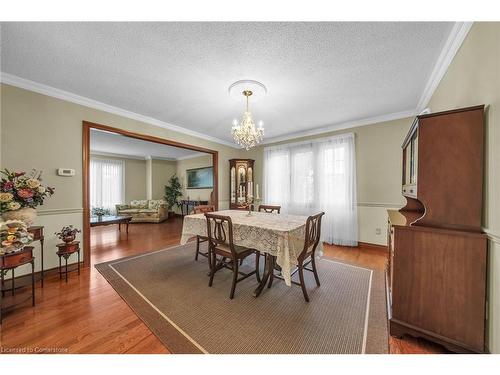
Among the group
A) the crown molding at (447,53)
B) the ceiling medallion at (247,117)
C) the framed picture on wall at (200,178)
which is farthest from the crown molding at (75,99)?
the crown molding at (447,53)

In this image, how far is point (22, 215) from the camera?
6.22ft

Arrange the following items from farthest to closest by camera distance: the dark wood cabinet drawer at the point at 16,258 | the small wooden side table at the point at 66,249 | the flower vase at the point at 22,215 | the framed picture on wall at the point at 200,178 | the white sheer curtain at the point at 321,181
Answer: the framed picture on wall at the point at 200,178, the white sheer curtain at the point at 321,181, the small wooden side table at the point at 66,249, the flower vase at the point at 22,215, the dark wood cabinet drawer at the point at 16,258

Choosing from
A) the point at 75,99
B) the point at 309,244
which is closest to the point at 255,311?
the point at 309,244

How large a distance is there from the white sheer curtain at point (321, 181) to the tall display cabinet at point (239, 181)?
565 mm

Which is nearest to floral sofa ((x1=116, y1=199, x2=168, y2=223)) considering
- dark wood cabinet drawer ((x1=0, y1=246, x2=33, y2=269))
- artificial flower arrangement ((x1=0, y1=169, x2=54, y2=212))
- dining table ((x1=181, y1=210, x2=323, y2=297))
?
artificial flower arrangement ((x1=0, y1=169, x2=54, y2=212))

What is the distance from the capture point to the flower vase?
185 centimetres

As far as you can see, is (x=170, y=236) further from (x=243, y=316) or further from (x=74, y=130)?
(x=243, y=316)

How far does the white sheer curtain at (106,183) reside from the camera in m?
6.37

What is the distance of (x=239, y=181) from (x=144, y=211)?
373 cm

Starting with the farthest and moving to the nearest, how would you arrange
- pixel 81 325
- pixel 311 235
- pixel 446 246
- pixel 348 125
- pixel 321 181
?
pixel 321 181 < pixel 348 125 < pixel 311 235 < pixel 81 325 < pixel 446 246

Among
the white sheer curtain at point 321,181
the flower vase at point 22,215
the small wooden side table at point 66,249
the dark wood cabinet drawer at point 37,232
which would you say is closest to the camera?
the flower vase at point 22,215

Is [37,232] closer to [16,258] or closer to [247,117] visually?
[16,258]

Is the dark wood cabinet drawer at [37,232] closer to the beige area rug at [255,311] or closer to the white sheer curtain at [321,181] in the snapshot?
the beige area rug at [255,311]

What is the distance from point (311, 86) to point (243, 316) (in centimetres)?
267
